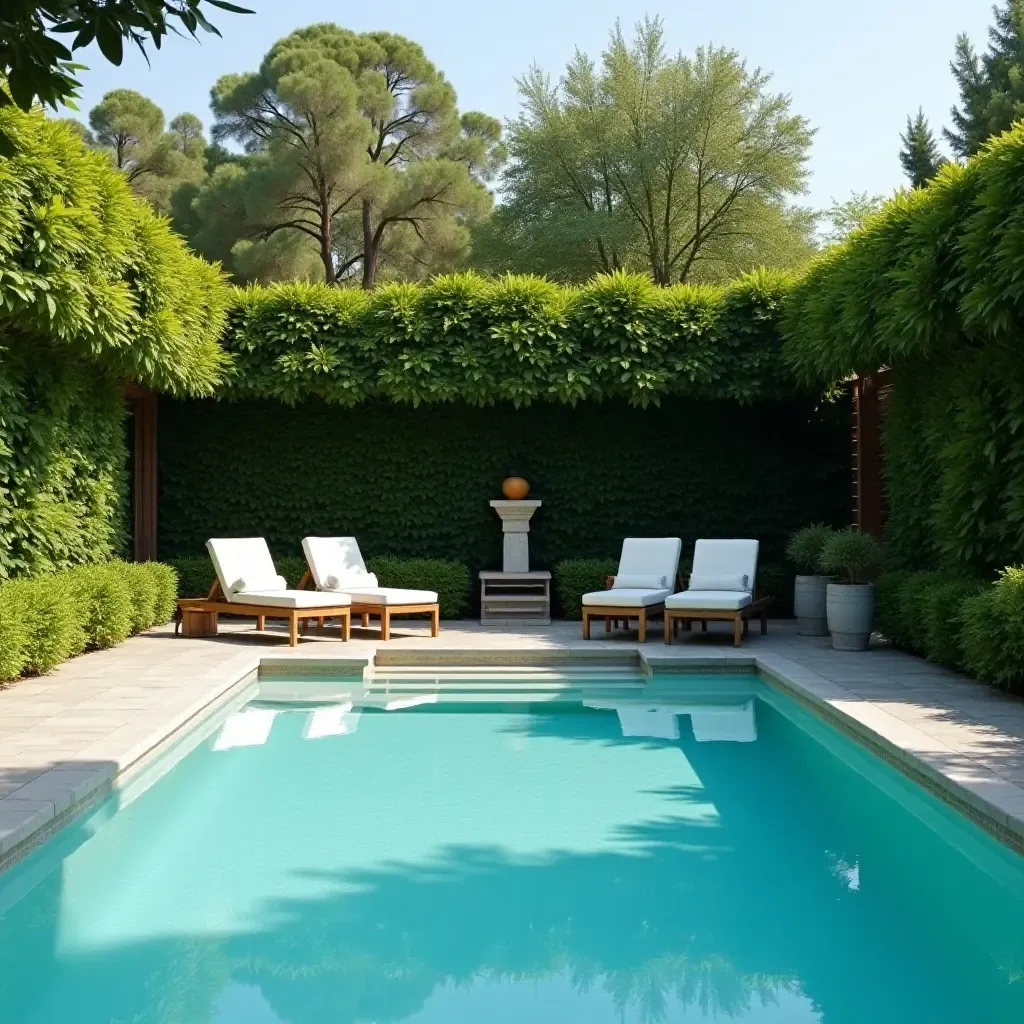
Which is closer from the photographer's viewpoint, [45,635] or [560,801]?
[560,801]

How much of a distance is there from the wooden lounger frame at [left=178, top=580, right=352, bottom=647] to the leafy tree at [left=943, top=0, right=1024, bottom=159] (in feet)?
76.4

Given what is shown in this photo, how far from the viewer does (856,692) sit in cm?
816

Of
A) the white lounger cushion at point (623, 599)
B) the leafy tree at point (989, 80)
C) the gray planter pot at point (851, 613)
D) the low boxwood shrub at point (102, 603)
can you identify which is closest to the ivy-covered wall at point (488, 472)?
the white lounger cushion at point (623, 599)

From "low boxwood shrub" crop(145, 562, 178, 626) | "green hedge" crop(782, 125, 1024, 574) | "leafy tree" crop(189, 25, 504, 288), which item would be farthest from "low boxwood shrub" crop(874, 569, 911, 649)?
"leafy tree" crop(189, 25, 504, 288)

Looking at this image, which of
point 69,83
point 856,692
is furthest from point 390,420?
point 69,83

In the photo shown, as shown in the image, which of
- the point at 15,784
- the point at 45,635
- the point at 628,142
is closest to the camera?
the point at 15,784

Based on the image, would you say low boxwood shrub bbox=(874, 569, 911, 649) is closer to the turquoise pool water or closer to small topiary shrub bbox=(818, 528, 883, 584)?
small topiary shrub bbox=(818, 528, 883, 584)

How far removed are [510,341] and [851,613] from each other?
5.06m

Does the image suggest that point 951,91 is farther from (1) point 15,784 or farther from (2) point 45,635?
(1) point 15,784

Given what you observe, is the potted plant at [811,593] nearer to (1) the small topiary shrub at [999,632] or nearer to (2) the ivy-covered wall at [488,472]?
(2) the ivy-covered wall at [488,472]

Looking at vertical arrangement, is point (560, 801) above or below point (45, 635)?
below

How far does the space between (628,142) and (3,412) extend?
21.8 meters

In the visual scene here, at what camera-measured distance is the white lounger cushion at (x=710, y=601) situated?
11148 millimetres

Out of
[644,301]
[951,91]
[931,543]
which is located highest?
[951,91]
